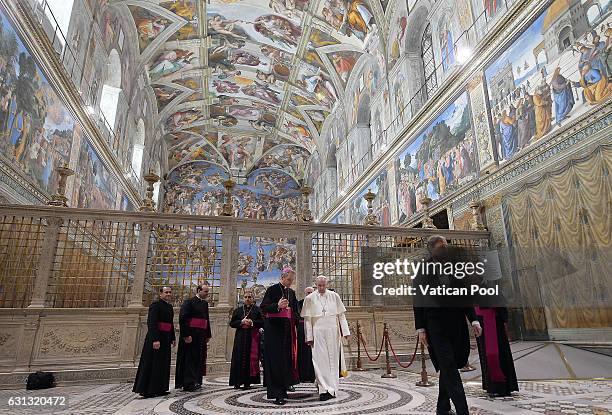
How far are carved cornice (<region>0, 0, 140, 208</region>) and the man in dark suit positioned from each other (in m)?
10.3

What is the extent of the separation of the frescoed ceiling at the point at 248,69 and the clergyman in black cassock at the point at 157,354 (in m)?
14.7

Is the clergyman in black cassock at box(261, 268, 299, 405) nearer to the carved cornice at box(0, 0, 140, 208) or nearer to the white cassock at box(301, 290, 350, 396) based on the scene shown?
the white cassock at box(301, 290, 350, 396)

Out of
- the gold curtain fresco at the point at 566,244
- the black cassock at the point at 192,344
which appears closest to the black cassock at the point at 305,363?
the black cassock at the point at 192,344

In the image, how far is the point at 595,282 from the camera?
22.3 feet

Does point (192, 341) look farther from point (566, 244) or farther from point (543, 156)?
point (543, 156)

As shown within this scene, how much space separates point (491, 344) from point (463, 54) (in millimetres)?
9071

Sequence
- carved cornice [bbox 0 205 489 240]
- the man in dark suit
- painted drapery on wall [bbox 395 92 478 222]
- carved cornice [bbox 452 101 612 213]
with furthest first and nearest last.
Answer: painted drapery on wall [bbox 395 92 478 222], carved cornice [bbox 0 205 489 240], carved cornice [bbox 452 101 612 213], the man in dark suit

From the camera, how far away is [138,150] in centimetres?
2239

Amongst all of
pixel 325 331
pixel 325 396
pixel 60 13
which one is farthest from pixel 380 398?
pixel 60 13

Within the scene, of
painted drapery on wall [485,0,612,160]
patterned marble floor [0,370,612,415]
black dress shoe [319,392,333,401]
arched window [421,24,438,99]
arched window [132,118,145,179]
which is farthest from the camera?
arched window [132,118,145,179]

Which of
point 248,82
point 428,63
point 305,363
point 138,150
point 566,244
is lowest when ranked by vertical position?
point 305,363

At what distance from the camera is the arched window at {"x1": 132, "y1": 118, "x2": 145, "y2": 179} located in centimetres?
2197

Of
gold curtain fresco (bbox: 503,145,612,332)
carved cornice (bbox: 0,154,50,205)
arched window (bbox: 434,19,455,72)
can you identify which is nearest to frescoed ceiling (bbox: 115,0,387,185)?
arched window (bbox: 434,19,455,72)

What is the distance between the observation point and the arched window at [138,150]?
22.0 m
